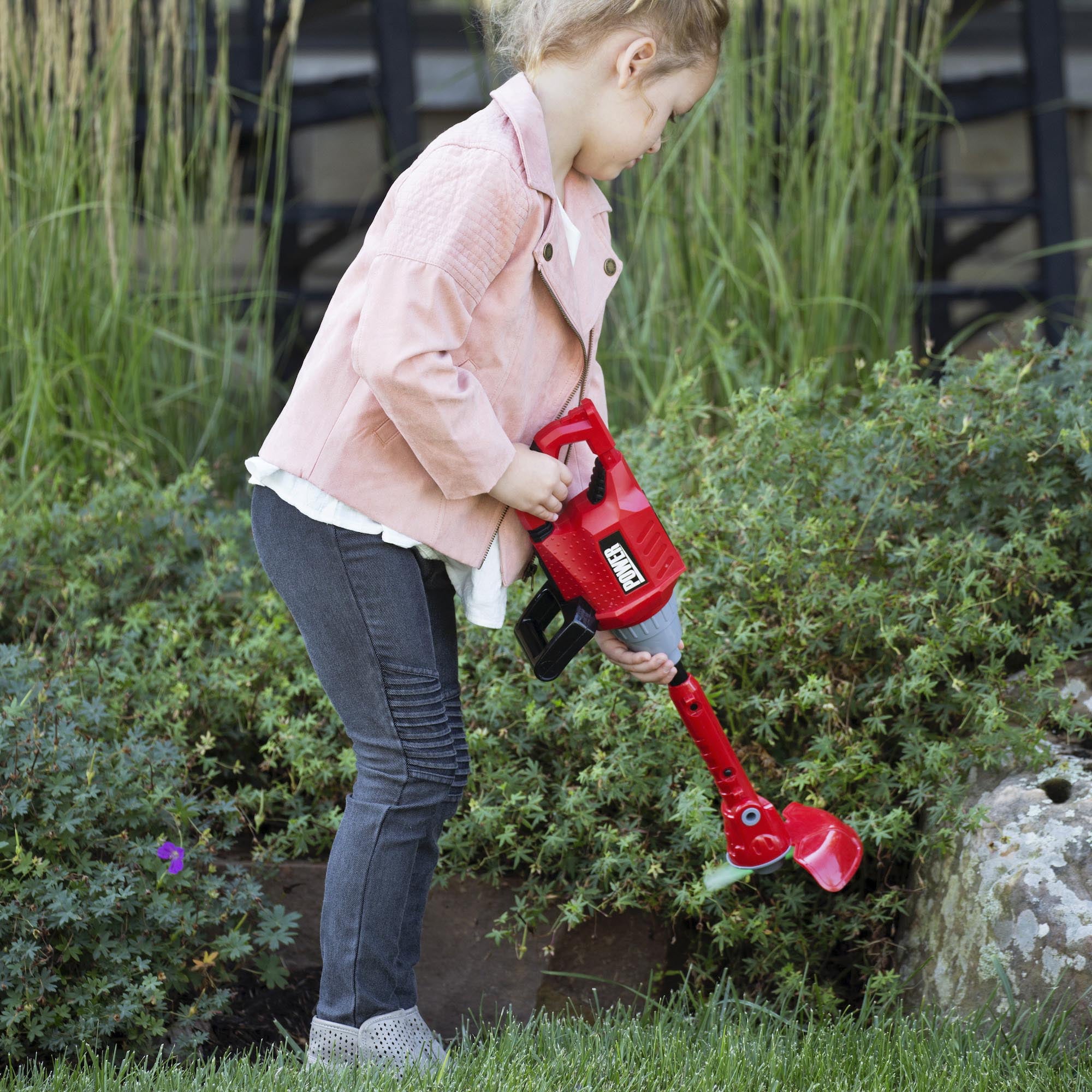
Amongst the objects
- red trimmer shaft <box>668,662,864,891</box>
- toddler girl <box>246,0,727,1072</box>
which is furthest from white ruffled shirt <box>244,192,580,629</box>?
red trimmer shaft <box>668,662,864,891</box>

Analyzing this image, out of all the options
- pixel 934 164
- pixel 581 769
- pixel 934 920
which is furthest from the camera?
pixel 934 164

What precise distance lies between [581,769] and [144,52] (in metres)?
3.23

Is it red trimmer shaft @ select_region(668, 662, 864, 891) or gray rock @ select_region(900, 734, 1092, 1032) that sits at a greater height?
red trimmer shaft @ select_region(668, 662, 864, 891)

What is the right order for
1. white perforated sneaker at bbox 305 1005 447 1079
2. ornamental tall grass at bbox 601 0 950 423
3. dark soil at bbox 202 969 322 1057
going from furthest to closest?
ornamental tall grass at bbox 601 0 950 423 < dark soil at bbox 202 969 322 1057 < white perforated sneaker at bbox 305 1005 447 1079

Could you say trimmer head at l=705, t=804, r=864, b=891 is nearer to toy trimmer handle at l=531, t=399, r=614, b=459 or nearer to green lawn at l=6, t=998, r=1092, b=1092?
green lawn at l=6, t=998, r=1092, b=1092

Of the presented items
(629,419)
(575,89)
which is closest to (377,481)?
(575,89)

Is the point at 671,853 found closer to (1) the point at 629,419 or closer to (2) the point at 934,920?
(2) the point at 934,920

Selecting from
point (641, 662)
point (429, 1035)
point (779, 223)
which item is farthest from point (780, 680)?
point (779, 223)

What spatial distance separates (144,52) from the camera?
4.33 meters

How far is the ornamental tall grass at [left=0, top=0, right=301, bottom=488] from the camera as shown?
3385mm

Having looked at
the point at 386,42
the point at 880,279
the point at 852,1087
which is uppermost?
the point at 386,42

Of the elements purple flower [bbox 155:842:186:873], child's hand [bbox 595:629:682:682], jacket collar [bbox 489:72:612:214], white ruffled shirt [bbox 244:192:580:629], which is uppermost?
jacket collar [bbox 489:72:612:214]

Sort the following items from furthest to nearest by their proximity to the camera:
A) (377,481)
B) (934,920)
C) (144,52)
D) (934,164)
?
(144,52), (934,164), (934,920), (377,481)

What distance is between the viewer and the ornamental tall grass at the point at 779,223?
3305 mm
